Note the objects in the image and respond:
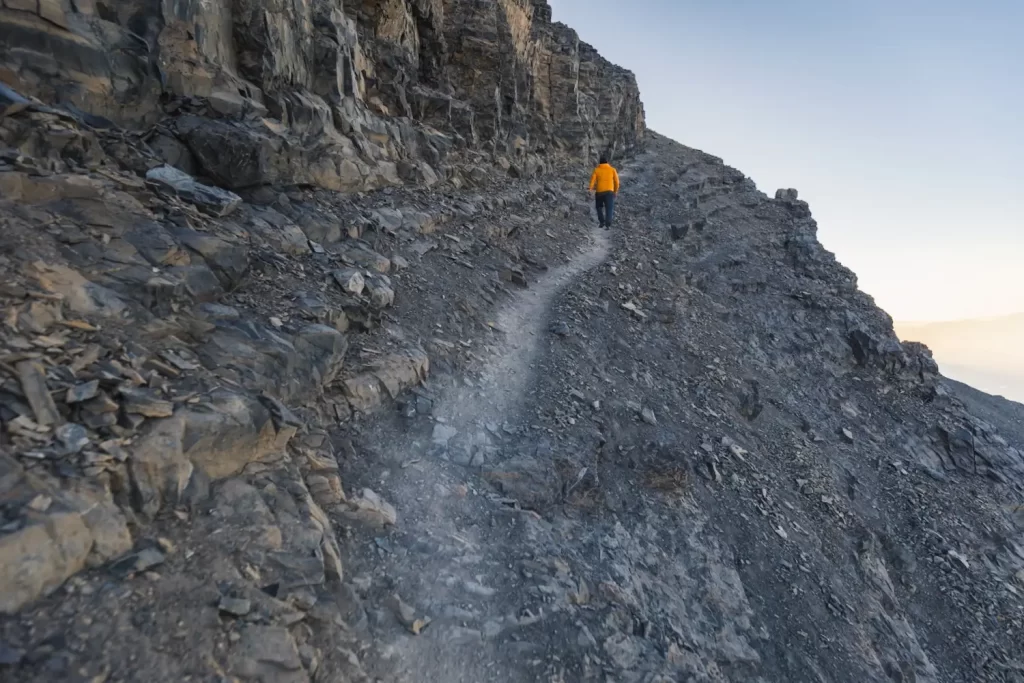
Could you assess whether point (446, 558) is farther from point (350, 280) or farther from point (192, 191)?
point (192, 191)

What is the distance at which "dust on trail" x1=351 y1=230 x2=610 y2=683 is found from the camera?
4684 millimetres

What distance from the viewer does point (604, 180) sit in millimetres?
18297

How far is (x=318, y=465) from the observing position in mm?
5609

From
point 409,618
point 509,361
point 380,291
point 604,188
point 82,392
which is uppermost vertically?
point 604,188

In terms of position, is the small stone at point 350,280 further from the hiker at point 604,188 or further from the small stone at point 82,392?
the hiker at point 604,188

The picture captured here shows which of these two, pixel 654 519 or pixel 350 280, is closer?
pixel 654 519

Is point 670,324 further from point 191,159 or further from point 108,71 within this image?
point 108,71

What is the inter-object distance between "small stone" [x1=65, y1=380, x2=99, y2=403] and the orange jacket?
1631 centimetres

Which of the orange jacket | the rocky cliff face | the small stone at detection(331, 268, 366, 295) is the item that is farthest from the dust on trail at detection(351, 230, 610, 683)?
the orange jacket

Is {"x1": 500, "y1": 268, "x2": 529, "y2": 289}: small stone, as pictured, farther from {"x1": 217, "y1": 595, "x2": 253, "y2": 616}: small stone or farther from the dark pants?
{"x1": 217, "y1": 595, "x2": 253, "y2": 616}: small stone

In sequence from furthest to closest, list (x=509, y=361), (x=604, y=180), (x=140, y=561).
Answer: (x=604, y=180), (x=509, y=361), (x=140, y=561)

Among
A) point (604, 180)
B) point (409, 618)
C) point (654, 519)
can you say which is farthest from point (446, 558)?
point (604, 180)

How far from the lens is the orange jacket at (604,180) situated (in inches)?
710

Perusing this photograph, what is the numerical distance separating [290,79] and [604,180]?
10629mm
